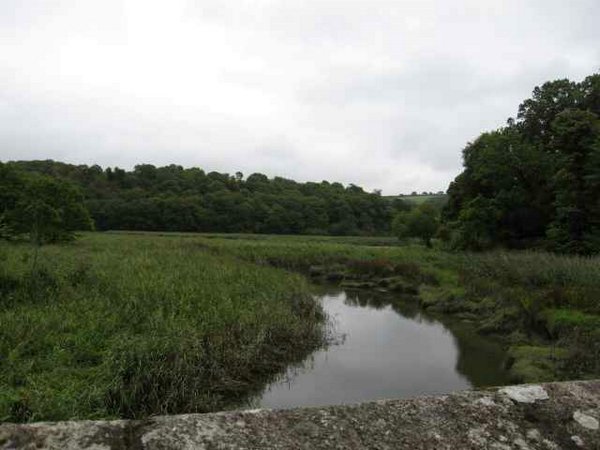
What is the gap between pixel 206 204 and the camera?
266ft

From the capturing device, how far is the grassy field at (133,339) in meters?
6.22

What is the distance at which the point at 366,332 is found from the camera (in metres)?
14.9

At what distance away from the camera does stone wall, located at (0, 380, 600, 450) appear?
1.40m

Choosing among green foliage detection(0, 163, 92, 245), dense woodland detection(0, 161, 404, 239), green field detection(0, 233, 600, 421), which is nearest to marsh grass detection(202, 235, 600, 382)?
green field detection(0, 233, 600, 421)

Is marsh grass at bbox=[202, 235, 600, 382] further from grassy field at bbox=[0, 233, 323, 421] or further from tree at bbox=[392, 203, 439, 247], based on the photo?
tree at bbox=[392, 203, 439, 247]

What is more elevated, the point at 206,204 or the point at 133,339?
the point at 206,204

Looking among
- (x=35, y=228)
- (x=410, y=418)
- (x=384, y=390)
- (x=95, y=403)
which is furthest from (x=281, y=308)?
(x=410, y=418)

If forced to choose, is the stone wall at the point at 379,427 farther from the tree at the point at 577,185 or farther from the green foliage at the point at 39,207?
the tree at the point at 577,185

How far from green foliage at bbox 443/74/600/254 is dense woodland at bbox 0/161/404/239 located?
45906 mm

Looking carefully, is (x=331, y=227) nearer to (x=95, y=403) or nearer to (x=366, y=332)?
(x=366, y=332)

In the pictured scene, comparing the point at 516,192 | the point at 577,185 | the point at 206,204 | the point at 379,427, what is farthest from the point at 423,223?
the point at 379,427

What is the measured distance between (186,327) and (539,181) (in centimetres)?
3034

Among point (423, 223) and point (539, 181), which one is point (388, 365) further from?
point (423, 223)

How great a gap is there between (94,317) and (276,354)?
3.78 meters
